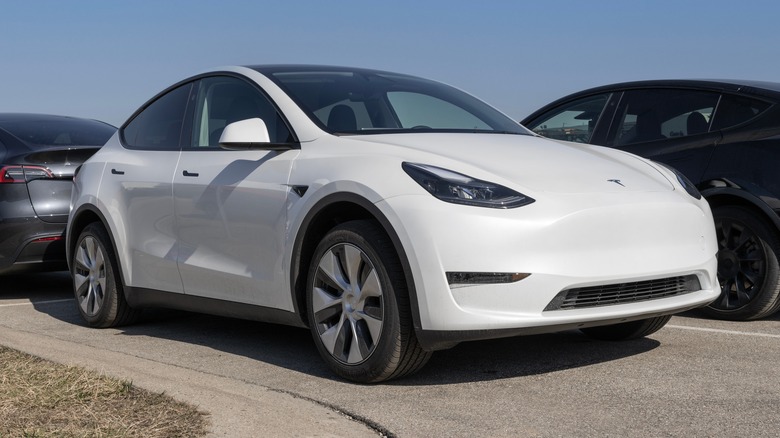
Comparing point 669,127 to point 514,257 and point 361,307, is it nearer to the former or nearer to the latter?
point 514,257

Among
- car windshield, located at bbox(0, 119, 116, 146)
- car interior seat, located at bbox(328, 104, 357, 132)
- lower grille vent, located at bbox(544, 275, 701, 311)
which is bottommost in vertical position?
lower grille vent, located at bbox(544, 275, 701, 311)

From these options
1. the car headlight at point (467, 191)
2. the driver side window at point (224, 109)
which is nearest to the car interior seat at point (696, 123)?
the car headlight at point (467, 191)

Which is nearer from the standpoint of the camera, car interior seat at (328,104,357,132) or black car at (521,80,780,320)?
car interior seat at (328,104,357,132)

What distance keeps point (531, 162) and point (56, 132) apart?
508 centimetres

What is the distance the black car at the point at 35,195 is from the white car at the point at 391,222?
5.88 ft

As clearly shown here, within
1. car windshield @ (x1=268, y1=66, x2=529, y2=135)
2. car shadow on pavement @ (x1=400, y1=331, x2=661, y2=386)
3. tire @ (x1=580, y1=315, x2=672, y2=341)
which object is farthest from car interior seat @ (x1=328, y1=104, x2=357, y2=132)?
tire @ (x1=580, y1=315, x2=672, y2=341)

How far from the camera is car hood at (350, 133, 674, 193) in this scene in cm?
512

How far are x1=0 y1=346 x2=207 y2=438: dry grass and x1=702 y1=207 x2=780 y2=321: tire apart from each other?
3825mm

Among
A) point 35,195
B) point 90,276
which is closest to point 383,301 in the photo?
point 90,276

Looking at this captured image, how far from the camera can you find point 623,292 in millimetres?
5180

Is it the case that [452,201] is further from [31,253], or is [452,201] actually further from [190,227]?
[31,253]

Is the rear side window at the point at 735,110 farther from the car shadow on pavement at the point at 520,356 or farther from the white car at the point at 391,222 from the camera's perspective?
the car shadow on pavement at the point at 520,356

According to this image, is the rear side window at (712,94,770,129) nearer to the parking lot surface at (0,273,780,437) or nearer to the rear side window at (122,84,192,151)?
the parking lot surface at (0,273,780,437)

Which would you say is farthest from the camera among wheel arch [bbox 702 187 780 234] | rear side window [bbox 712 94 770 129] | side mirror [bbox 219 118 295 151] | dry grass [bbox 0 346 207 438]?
rear side window [bbox 712 94 770 129]
